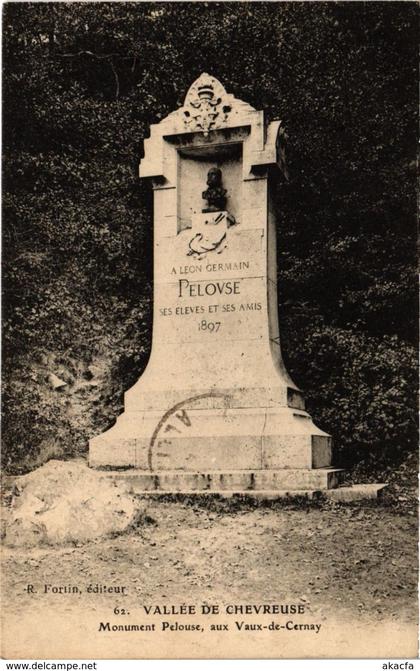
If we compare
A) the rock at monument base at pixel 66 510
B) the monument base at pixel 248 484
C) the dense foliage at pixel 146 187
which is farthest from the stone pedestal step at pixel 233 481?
the dense foliage at pixel 146 187

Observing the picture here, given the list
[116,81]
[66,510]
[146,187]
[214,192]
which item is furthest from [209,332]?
[116,81]

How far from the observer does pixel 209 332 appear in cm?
993

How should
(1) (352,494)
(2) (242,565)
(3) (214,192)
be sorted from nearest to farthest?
(2) (242,565) < (1) (352,494) < (3) (214,192)

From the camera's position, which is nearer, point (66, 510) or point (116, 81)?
point (66, 510)

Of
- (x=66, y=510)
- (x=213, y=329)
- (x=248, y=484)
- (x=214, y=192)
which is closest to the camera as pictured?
(x=66, y=510)

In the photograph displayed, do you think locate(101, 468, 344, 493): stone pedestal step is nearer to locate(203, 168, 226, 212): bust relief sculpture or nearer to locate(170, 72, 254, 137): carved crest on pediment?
locate(203, 168, 226, 212): bust relief sculpture

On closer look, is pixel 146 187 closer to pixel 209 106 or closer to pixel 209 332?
pixel 209 106

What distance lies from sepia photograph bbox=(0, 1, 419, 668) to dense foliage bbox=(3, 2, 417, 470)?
0.04 m

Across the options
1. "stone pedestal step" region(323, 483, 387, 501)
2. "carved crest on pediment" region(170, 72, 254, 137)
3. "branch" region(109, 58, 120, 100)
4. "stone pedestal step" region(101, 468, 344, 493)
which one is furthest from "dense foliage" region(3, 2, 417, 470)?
"carved crest on pediment" region(170, 72, 254, 137)

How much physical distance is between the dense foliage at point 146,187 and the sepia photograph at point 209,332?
4 centimetres

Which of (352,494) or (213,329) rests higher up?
(213,329)

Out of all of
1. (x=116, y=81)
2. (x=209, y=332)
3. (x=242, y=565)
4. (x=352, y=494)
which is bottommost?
(x=242, y=565)

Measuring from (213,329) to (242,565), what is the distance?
11.2 feet

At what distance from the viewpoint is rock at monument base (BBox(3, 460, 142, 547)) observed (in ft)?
25.5
